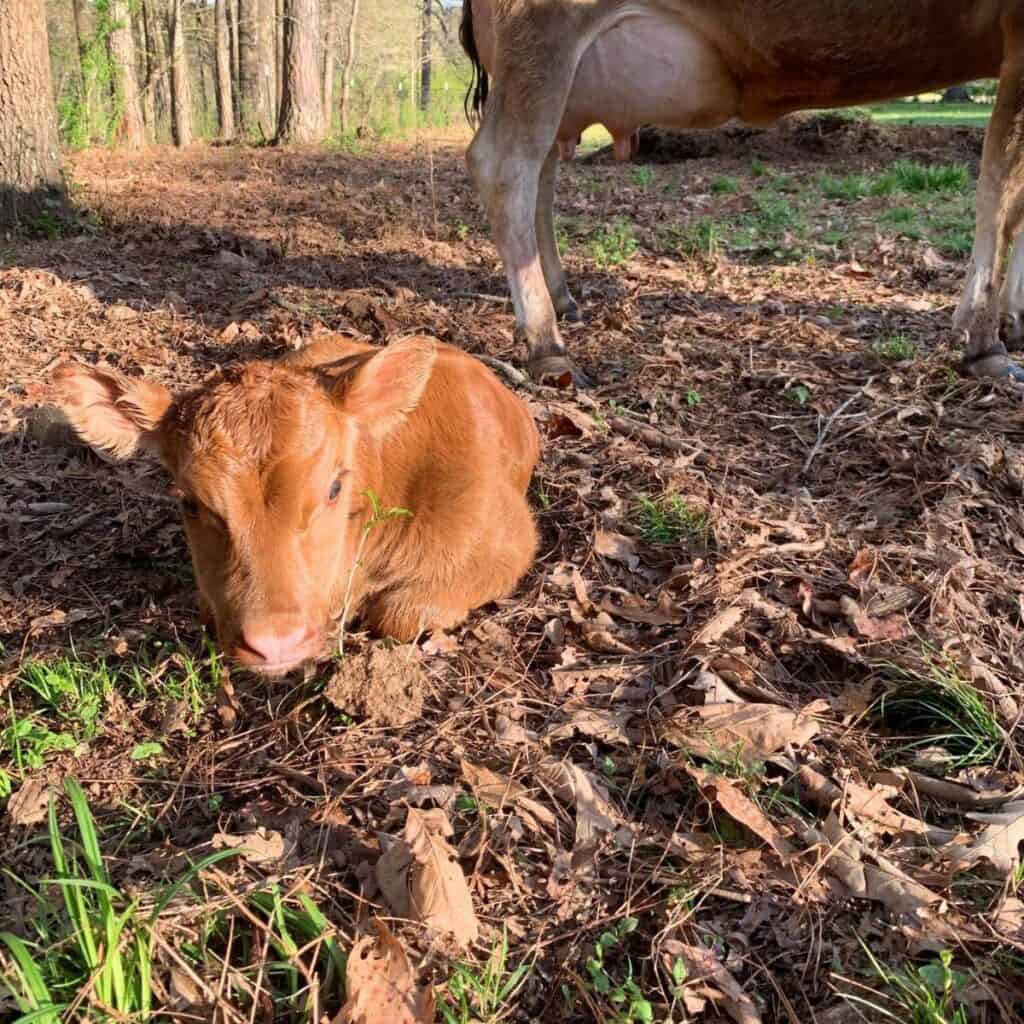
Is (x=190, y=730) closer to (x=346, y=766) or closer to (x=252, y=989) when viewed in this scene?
(x=346, y=766)

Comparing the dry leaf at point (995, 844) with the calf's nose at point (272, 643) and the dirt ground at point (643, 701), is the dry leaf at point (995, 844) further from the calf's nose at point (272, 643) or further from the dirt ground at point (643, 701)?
the calf's nose at point (272, 643)

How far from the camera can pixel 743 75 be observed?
4.94 m

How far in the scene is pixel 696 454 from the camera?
3.70 meters

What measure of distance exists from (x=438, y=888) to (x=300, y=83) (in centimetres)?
1422

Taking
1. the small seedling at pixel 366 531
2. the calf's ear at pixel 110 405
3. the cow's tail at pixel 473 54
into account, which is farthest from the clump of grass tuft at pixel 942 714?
the cow's tail at pixel 473 54

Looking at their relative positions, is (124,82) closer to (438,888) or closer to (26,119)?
(26,119)

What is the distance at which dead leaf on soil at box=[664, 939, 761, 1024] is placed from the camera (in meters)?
1.67

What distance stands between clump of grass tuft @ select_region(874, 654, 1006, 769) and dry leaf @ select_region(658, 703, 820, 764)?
0.26m

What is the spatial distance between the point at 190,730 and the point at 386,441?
3.25ft

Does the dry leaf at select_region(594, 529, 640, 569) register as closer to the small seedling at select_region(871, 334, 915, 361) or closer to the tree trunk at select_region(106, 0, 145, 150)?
the small seedling at select_region(871, 334, 915, 361)

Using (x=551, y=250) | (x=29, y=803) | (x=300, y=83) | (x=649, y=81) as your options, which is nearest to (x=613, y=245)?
(x=551, y=250)

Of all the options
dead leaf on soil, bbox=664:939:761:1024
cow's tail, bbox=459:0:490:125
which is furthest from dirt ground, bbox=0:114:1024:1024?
cow's tail, bbox=459:0:490:125

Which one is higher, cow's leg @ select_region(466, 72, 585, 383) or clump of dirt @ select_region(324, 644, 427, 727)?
cow's leg @ select_region(466, 72, 585, 383)

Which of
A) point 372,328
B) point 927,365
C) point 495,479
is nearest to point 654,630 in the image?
point 495,479
